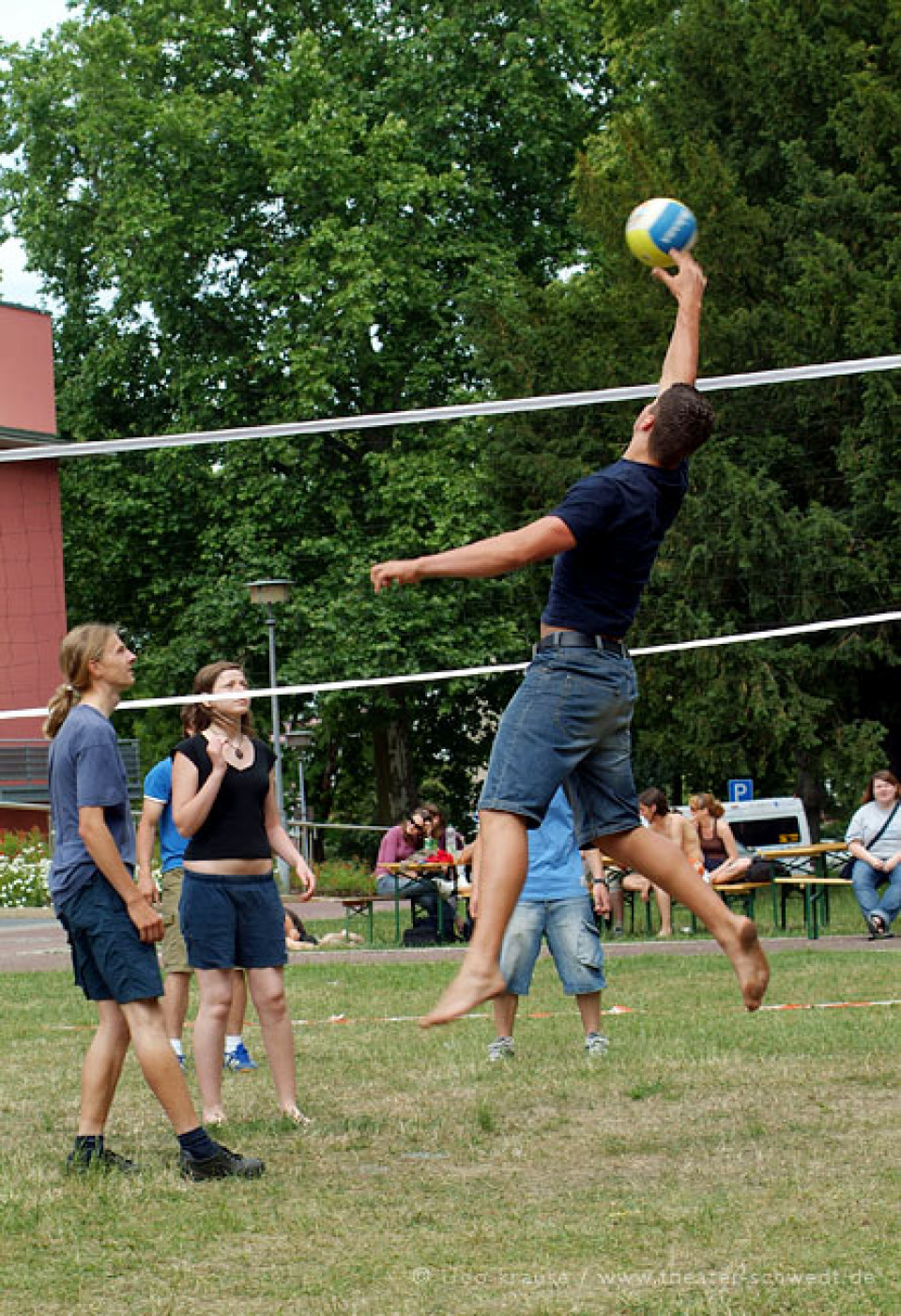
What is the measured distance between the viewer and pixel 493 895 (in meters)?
5.54

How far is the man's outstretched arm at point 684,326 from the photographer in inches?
224

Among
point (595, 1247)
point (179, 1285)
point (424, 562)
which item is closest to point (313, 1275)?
point (179, 1285)

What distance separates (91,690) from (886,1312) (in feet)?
11.1

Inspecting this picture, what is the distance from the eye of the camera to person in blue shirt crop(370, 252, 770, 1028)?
541cm

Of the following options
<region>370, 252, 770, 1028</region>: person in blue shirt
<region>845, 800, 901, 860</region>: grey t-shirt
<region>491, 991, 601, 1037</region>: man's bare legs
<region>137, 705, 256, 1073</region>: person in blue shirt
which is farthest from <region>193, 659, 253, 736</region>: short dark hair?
<region>845, 800, 901, 860</region>: grey t-shirt

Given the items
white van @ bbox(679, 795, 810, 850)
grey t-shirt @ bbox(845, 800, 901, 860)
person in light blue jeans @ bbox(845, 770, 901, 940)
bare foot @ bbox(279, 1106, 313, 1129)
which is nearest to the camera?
bare foot @ bbox(279, 1106, 313, 1129)

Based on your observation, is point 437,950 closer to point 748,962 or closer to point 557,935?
point 557,935

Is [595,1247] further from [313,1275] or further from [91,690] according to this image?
[91,690]

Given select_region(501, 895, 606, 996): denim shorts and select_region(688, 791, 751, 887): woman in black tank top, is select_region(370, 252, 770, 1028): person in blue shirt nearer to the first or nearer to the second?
select_region(501, 895, 606, 996): denim shorts

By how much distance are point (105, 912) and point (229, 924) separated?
99 centimetres

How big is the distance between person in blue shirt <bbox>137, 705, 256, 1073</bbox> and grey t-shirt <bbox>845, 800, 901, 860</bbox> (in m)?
8.17

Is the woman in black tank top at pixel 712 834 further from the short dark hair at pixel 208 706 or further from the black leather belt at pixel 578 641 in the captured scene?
the black leather belt at pixel 578 641

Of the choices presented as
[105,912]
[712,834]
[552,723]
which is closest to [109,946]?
[105,912]

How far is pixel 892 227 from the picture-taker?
1006 inches
